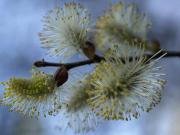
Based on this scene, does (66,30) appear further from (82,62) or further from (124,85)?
(124,85)

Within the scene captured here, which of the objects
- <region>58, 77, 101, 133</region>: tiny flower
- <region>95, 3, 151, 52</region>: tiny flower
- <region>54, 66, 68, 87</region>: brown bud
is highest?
<region>95, 3, 151, 52</region>: tiny flower

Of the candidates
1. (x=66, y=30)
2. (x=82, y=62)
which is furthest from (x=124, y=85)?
(x=66, y=30)

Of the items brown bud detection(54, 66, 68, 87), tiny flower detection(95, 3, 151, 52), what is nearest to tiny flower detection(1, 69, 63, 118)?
brown bud detection(54, 66, 68, 87)

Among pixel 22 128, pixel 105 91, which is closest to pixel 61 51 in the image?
pixel 105 91

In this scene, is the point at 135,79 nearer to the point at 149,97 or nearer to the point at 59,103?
the point at 149,97

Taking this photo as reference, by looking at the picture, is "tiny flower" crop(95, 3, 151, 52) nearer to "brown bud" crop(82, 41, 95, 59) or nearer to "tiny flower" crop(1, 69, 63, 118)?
"brown bud" crop(82, 41, 95, 59)

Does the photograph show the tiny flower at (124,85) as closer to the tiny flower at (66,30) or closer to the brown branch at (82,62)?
the brown branch at (82,62)

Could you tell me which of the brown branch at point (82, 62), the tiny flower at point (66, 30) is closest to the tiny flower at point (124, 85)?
the brown branch at point (82, 62)
